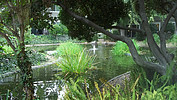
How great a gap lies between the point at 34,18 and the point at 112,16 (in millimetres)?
2381

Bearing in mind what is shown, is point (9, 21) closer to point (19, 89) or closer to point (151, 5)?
point (19, 89)

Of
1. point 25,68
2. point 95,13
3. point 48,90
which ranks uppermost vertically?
point 95,13

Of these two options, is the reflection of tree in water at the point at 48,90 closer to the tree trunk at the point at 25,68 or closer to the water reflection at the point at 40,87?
the water reflection at the point at 40,87

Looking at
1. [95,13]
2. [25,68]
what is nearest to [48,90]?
[25,68]

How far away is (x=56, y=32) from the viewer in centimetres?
2825

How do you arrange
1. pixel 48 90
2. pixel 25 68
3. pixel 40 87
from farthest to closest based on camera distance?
pixel 40 87 < pixel 48 90 < pixel 25 68

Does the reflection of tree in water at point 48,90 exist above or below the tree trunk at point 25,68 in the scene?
below

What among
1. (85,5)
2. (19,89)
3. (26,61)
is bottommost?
(19,89)

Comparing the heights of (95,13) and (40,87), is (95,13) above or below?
above

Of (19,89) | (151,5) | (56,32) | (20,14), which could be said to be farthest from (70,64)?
(56,32)

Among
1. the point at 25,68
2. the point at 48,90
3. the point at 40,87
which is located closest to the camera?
the point at 25,68

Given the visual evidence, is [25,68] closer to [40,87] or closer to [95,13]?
[40,87]

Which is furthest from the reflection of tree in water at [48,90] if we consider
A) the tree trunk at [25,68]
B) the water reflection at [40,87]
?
the tree trunk at [25,68]

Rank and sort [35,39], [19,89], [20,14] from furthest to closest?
1. [35,39]
2. [19,89]
3. [20,14]
